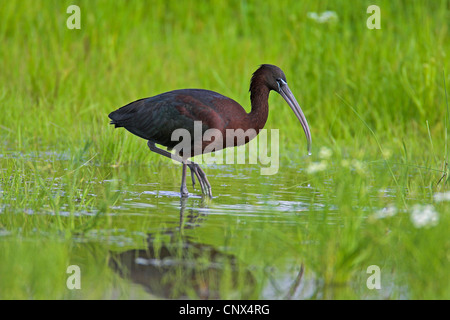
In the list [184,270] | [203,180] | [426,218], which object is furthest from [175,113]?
[426,218]

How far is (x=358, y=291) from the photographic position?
382 centimetres

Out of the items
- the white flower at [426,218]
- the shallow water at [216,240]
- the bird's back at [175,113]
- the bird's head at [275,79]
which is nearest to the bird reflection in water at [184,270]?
the shallow water at [216,240]

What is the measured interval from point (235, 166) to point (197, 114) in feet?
4.68

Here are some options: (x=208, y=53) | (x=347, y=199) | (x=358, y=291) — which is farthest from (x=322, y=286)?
(x=208, y=53)

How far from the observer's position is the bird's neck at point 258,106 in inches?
261

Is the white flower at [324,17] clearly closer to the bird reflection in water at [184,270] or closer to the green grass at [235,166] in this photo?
the green grass at [235,166]

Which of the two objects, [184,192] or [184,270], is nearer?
[184,270]

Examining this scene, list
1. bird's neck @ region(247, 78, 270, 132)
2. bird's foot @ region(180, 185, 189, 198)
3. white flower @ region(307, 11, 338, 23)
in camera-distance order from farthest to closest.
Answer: white flower @ region(307, 11, 338, 23) < bird's neck @ region(247, 78, 270, 132) < bird's foot @ region(180, 185, 189, 198)

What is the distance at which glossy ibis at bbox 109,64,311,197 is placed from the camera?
645 cm

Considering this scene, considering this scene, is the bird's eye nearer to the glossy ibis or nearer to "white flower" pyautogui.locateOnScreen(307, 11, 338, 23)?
the glossy ibis

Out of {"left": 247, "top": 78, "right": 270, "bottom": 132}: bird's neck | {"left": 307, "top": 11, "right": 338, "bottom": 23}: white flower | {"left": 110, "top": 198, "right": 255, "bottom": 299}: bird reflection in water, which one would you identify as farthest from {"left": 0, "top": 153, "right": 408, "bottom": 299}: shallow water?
{"left": 307, "top": 11, "right": 338, "bottom": 23}: white flower

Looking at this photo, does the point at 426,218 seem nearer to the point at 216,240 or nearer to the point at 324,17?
the point at 216,240

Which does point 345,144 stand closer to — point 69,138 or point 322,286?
point 69,138

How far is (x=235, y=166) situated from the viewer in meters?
7.80
